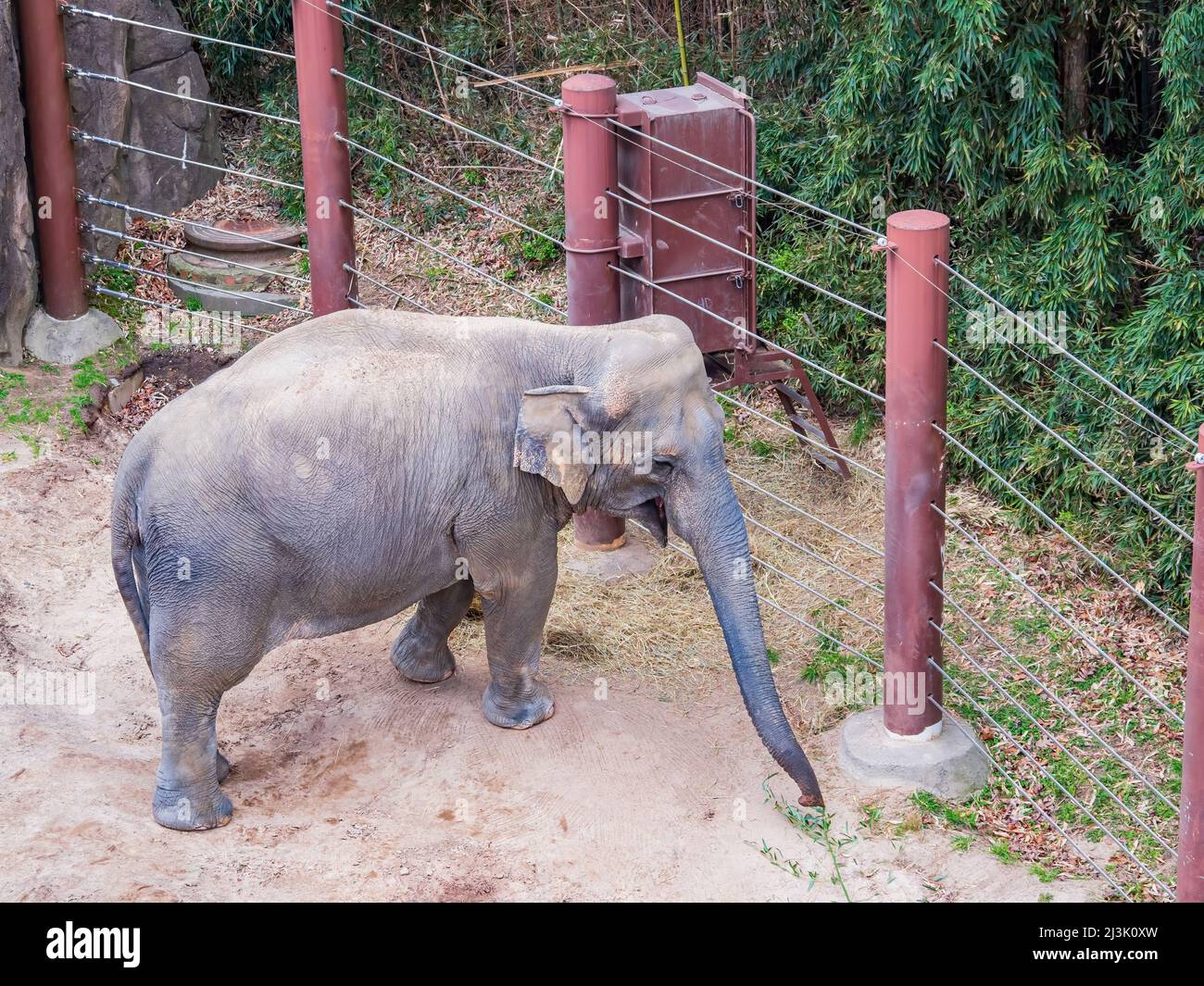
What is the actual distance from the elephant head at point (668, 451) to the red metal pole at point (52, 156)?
4.28 m

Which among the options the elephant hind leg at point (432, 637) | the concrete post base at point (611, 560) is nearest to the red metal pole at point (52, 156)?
the concrete post base at point (611, 560)

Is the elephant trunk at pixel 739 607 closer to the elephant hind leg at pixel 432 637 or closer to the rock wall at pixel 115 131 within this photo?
the elephant hind leg at pixel 432 637

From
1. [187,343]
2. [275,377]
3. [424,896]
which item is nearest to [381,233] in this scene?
[187,343]

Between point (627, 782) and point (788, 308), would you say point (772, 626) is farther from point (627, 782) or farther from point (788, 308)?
point (788, 308)

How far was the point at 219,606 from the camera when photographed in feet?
18.8

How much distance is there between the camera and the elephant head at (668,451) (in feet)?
18.9

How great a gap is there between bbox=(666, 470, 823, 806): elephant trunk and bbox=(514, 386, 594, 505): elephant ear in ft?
1.23

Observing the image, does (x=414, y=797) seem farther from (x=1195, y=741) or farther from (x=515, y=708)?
(x=1195, y=741)

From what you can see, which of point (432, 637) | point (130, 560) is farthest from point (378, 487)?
point (432, 637)

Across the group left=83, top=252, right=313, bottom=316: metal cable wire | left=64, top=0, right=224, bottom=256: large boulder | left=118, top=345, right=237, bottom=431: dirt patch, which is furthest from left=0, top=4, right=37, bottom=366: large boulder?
left=118, top=345, right=237, bottom=431: dirt patch

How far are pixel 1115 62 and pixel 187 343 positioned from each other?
526cm

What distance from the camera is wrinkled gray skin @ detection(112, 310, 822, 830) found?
5.69m

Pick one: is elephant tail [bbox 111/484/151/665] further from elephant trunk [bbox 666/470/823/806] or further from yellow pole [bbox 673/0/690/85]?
yellow pole [bbox 673/0/690/85]

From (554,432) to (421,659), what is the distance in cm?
145
